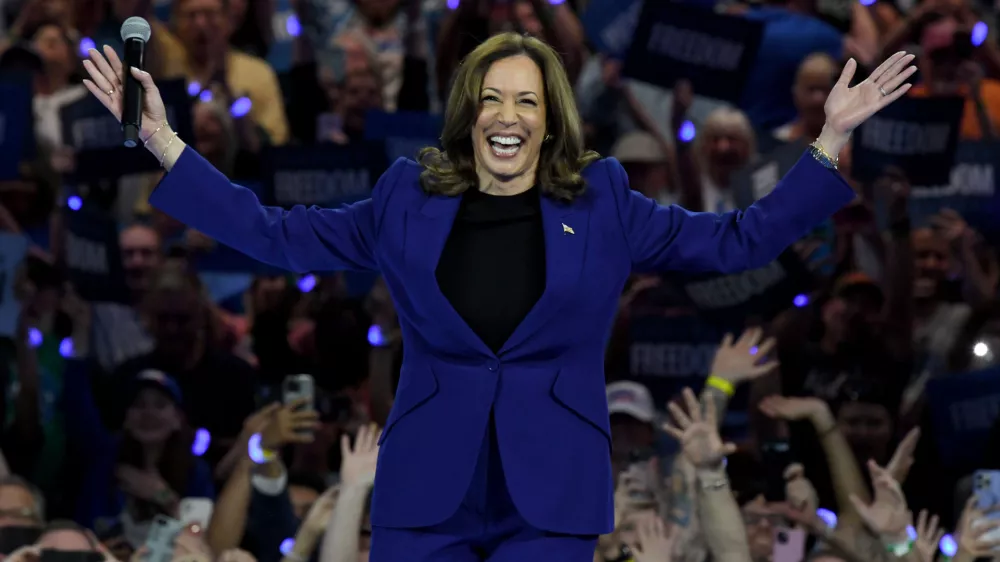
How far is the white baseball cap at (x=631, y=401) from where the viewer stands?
17.0 ft

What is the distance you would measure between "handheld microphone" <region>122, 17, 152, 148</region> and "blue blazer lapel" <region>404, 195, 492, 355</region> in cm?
42

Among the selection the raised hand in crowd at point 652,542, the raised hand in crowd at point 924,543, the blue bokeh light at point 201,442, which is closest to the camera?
the raised hand in crowd at point 652,542

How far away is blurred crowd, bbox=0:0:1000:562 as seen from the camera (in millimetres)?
4844

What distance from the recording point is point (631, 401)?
17.1 ft

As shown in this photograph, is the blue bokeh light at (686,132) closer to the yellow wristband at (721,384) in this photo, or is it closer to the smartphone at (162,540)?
the yellow wristband at (721,384)

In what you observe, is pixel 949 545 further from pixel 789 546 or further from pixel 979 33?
pixel 979 33

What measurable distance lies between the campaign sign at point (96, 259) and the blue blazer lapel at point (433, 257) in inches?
138

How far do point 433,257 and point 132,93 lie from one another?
0.50 metres

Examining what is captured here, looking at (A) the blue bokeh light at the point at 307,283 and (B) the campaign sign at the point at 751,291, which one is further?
(A) the blue bokeh light at the point at 307,283

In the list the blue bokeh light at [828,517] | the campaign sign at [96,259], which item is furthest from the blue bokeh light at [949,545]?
the campaign sign at [96,259]

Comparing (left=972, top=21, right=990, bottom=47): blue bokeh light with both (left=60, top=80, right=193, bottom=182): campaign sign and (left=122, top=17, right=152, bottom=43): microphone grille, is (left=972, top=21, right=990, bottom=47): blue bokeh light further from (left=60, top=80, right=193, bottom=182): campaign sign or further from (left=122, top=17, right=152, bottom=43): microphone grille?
(left=122, top=17, right=152, bottom=43): microphone grille

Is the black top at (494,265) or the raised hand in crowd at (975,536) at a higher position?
the black top at (494,265)

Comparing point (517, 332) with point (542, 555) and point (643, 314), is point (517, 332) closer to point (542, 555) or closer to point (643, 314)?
point (542, 555)

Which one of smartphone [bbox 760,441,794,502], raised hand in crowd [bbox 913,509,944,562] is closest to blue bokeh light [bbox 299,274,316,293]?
smartphone [bbox 760,441,794,502]
